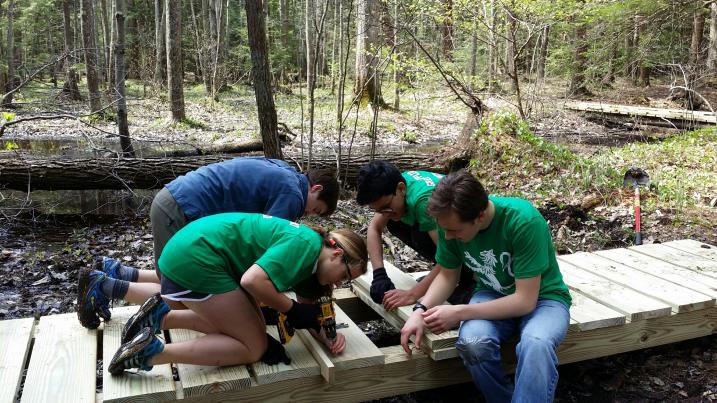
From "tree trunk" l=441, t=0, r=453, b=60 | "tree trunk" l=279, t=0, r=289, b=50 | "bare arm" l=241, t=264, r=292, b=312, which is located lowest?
"bare arm" l=241, t=264, r=292, b=312

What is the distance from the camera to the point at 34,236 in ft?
19.7

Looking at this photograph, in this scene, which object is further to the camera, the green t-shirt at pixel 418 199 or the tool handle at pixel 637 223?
the tool handle at pixel 637 223

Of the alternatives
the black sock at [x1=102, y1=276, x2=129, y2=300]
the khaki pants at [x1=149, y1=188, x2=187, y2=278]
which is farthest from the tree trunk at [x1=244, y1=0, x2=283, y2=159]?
the black sock at [x1=102, y1=276, x2=129, y2=300]

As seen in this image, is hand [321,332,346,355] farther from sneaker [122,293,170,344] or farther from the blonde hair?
sneaker [122,293,170,344]

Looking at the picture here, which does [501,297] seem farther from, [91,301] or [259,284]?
[91,301]

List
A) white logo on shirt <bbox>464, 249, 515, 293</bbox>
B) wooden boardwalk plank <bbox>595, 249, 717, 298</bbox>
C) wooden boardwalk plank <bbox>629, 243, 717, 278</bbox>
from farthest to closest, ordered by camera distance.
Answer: wooden boardwalk plank <bbox>629, 243, 717, 278</bbox>
wooden boardwalk plank <bbox>595, 249, 717, 298</bbox>
white logo on shirt <bbox>464, 249, 515, 293</bbox>

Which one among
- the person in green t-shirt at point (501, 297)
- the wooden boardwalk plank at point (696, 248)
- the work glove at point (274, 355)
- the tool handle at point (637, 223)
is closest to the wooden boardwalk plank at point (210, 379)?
the work glove at point (274, 355)

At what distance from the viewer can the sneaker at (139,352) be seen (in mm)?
2436

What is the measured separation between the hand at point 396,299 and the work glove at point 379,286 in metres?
0.07

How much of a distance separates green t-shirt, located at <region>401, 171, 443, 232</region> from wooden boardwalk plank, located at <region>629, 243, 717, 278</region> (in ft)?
6.89

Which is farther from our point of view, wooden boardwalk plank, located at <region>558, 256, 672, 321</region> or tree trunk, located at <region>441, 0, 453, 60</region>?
tree trunk, located at <region>441, 0, 453, 60</region>

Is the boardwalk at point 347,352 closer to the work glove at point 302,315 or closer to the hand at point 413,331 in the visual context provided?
the hand at point 413,331

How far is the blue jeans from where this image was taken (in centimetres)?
246

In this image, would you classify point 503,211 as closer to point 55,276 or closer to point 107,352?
point 107,352
